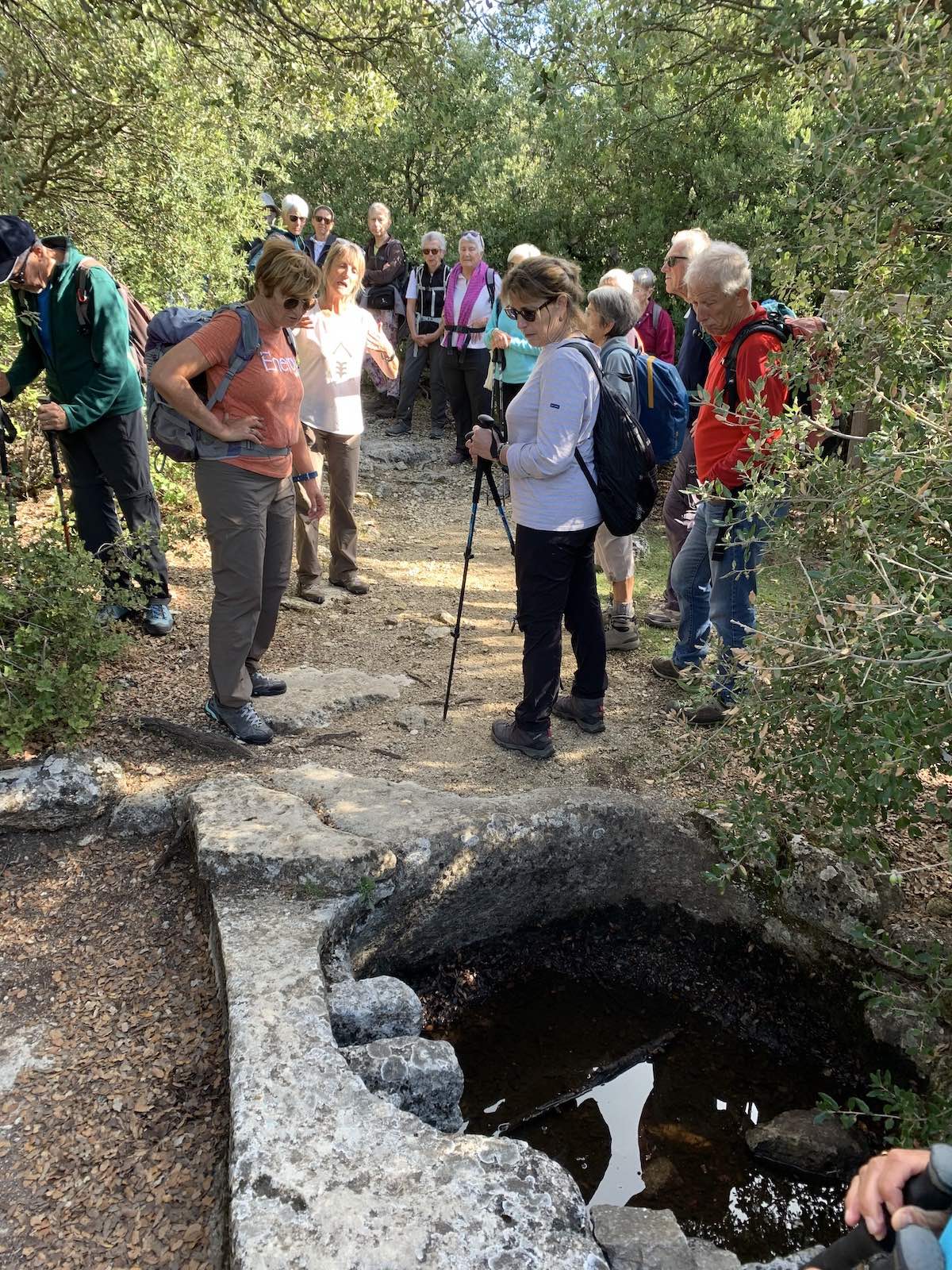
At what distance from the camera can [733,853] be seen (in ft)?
10.7

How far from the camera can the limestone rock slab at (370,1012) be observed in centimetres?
270

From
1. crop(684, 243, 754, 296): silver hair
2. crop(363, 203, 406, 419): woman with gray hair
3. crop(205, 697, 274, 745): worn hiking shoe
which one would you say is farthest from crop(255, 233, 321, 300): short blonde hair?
crop(363, 203, 406, 419): woman with gray hair

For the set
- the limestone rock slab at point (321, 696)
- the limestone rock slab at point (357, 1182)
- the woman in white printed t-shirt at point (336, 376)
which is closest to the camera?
the limestone rock slab at point (357, 1182)

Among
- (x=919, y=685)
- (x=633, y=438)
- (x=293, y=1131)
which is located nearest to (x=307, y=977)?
(x=293, y=1131)

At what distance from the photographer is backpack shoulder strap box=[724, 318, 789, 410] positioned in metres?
3.93

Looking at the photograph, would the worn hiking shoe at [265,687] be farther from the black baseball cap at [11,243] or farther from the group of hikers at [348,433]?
the black baseball cap at [11,243]

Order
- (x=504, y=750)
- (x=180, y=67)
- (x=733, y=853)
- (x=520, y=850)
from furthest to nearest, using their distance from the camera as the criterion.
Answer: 1. (x=180, y=67)
2. (x=504, y=750)
3. (x=520, y=850)
4. (x=733, y=853)

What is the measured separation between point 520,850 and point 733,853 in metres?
0.84

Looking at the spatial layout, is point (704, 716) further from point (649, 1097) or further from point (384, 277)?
point (384, 277)

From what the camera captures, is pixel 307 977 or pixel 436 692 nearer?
pixel 307 977

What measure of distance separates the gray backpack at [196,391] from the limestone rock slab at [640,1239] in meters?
3.11

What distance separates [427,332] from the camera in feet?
31.3

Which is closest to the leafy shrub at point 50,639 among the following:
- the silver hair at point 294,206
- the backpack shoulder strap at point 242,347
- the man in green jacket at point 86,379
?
the man in green jacket at point 86,379

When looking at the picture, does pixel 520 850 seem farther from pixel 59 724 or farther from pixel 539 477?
pixel 59 724
